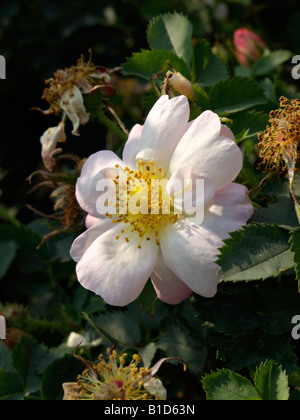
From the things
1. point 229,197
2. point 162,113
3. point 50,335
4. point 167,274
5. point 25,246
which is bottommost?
point 50,335

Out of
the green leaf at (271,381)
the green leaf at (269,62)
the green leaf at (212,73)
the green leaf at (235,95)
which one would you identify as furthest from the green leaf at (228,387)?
the green leaf at (269,62)

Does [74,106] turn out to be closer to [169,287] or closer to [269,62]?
[169,287]

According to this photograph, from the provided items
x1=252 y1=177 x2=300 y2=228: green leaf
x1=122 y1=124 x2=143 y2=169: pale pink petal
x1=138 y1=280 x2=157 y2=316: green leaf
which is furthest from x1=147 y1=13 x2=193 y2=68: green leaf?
x1=138 y1=280 x2=157 y2=316: green leaf

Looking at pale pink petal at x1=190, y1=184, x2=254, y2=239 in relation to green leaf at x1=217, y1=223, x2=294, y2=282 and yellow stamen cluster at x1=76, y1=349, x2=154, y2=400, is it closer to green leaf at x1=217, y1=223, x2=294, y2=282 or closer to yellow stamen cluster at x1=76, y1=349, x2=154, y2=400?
green leaf at x1=217, y1=223, x2=294, y2=282

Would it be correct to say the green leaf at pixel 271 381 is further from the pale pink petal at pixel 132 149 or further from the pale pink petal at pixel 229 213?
the pale pink petal at pixel 132 149
